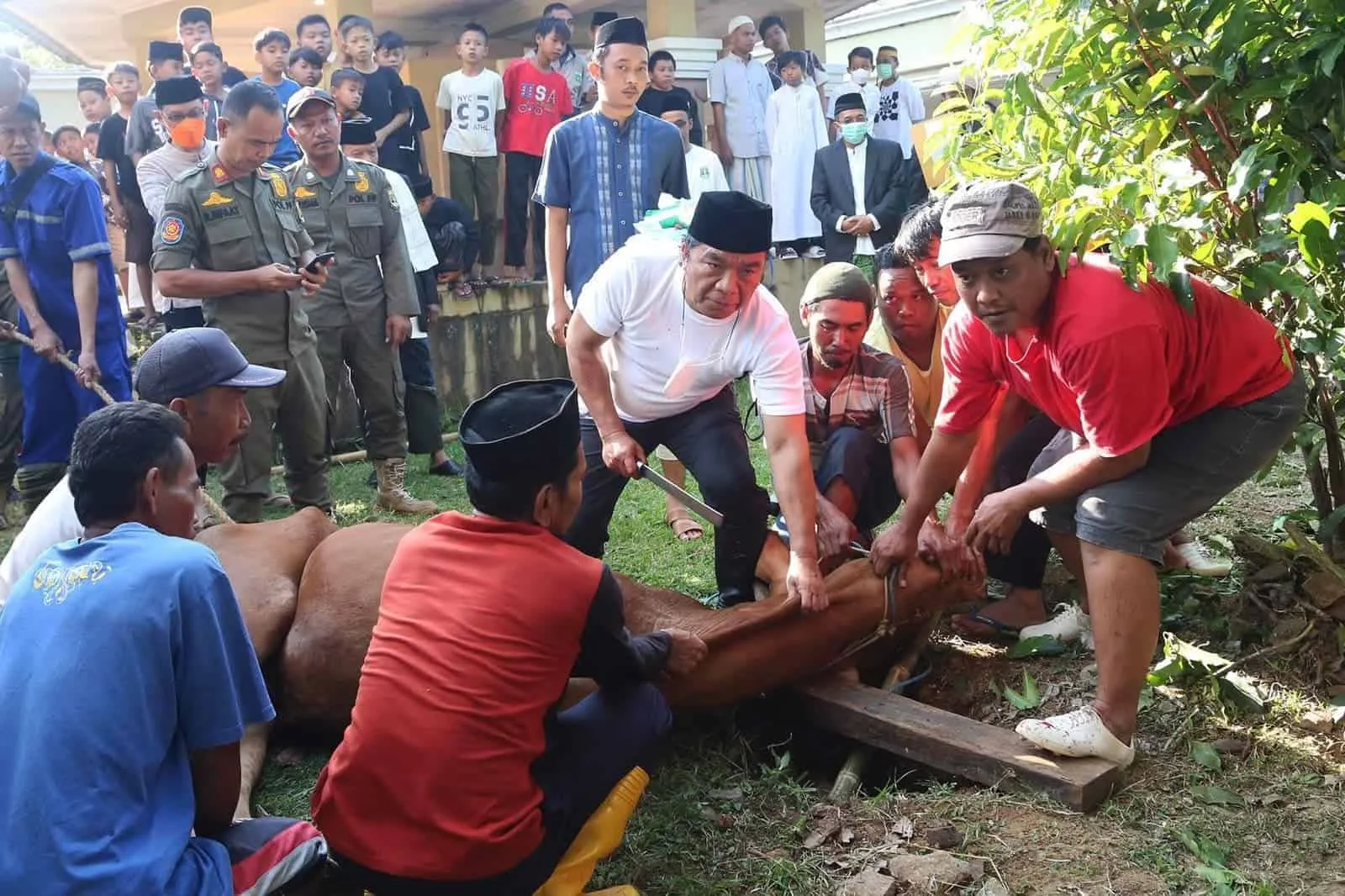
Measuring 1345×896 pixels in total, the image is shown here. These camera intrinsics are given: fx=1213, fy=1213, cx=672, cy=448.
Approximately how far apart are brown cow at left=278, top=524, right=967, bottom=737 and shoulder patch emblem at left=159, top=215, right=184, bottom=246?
2129mm

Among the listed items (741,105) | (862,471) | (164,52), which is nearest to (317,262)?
(862,471)

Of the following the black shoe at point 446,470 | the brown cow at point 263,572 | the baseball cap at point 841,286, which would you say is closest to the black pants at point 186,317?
the black shoe at point 446,470

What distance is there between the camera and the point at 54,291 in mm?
6109

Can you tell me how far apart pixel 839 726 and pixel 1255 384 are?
1.51 metres

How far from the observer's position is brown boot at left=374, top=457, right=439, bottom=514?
6.31m

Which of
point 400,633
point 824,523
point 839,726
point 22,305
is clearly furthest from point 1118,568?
point 22,305

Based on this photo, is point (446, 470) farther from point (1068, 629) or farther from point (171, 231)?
point (1068, 629)

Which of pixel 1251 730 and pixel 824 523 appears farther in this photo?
pixel 824 523

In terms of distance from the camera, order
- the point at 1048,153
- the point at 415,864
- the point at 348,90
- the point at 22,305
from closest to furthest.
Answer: the point at 415,864
the point at 1048,153
the point at 22,305
the point at 348,90

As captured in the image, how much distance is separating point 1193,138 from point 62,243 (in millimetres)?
5225

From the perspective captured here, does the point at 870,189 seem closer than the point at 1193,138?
No

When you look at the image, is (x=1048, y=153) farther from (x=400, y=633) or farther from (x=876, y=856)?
(x=400, y=633)

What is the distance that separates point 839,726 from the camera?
3.62 meters

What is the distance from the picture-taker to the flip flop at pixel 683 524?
18.9 ft
